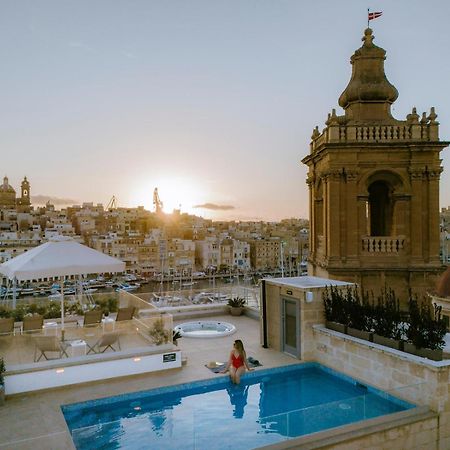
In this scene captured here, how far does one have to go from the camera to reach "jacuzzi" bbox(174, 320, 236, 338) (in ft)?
45.8

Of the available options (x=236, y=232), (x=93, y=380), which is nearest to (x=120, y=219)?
(x=236, y=232)

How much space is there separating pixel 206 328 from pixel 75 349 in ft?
18.6

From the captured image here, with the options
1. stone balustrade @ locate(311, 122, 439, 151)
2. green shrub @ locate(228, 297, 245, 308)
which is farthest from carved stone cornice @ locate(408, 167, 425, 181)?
green shrub @ locate(228, 297, 245, 308)

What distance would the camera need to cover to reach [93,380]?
32.9 ft

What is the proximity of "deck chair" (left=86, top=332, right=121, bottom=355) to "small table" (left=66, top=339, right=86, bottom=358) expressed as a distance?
0.13 m

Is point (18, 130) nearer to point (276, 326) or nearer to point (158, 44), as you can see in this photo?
point (158, 44)

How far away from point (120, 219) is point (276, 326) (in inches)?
5101

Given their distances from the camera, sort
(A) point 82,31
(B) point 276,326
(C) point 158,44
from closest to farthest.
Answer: (B) point 276,326 < (A) point 82,31 < (C) point 158,44

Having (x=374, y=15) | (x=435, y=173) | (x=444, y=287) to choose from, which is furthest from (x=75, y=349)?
(x=374, y=15)

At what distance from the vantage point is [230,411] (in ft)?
27.7

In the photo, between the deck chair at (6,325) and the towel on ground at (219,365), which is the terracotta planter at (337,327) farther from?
the deck chair at (6,325)

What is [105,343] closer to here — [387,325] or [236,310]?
[387,325]

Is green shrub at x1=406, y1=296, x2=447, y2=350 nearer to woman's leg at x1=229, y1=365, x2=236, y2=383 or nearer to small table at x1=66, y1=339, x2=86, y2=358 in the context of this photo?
woman's leg at x1=229, y1=365, x2=236, y2=383

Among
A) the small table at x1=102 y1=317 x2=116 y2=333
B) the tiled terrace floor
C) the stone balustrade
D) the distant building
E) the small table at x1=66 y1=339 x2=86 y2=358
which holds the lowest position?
the tiled terrace floor
